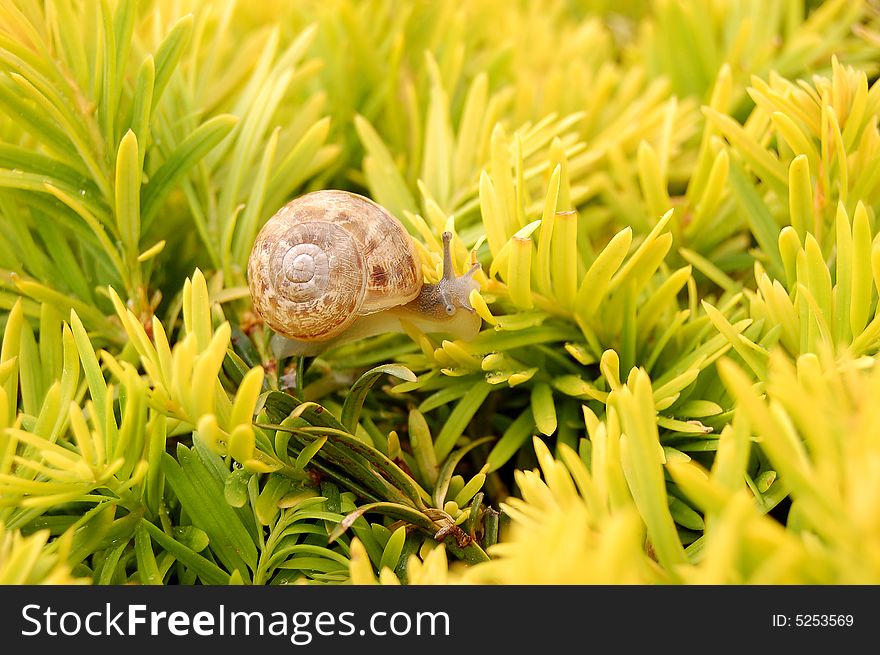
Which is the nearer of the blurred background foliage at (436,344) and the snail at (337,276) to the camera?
the blurred background foliage at (436,344)

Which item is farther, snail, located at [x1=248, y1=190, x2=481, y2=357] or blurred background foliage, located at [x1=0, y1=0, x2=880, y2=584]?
snail, located at [x1=248, y1=190, x2=481, y2=357]

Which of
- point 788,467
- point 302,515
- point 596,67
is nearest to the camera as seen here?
point 788,467

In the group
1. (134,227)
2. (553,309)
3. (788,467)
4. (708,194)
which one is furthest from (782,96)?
(134,227)

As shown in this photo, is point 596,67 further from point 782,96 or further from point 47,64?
point 47,64
